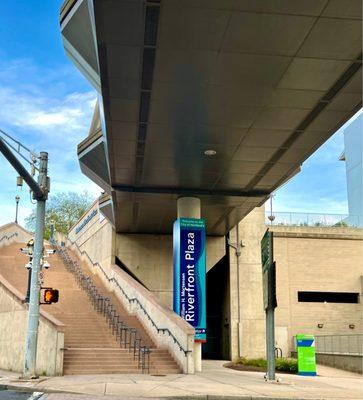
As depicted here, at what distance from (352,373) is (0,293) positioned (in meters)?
15.4

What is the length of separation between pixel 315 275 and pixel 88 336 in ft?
50.6

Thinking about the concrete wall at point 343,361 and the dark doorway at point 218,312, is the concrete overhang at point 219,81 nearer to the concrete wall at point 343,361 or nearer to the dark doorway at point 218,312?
the concrete wall at point 343,361

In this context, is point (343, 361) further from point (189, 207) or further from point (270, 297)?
point (270, 297)

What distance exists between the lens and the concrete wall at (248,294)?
29094mm

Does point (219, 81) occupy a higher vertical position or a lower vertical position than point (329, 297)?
higher

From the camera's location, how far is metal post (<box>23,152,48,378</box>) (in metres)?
15.6

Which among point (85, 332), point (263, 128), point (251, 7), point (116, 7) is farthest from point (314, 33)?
point (85, 332)

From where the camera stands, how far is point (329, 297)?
3180 cm

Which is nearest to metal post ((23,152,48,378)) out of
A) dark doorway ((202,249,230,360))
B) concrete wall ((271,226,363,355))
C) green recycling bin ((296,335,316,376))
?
green recycling bin ((296,335,316,376))

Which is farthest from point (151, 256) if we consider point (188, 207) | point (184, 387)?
point (184, 387)

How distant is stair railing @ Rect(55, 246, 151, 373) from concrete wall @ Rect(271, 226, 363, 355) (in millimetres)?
10312

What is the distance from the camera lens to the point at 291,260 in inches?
1242

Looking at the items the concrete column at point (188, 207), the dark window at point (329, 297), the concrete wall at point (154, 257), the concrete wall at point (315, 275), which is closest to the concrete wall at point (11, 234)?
the concrete wall at point (154, 257)

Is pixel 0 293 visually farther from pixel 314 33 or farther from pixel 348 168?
pixel 348 168
